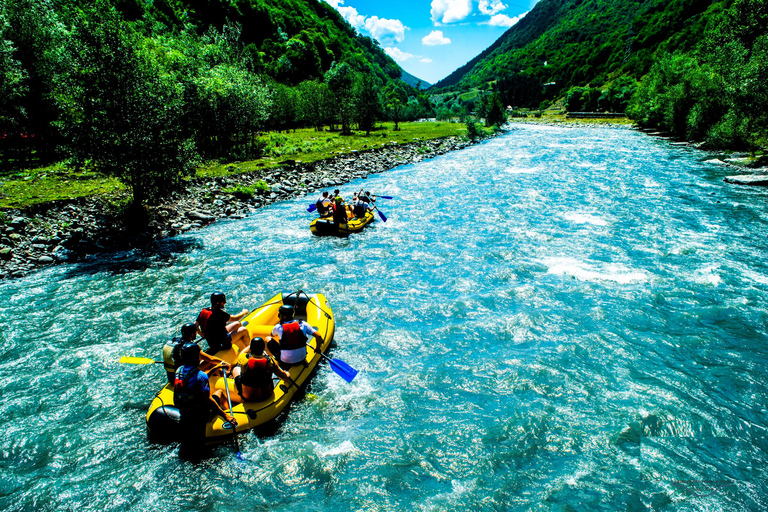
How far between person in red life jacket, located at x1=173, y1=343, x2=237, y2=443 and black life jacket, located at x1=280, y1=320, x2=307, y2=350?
1837 millimetres

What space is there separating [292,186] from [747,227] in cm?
2619

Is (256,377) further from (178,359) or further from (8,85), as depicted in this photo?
(8,85)

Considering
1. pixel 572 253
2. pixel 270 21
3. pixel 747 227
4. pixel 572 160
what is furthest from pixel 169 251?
pixel 270 21

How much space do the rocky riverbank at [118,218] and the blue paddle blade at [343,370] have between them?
44.8ft

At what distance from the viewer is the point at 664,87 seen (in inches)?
2079

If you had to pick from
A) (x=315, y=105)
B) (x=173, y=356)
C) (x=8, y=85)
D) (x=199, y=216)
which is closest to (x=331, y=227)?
(x=199, y=216)

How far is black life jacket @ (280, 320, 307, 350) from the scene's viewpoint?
822 centimetres

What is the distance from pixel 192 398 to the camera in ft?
21.5

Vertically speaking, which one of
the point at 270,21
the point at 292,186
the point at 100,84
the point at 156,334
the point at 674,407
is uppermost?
the point at 270,21

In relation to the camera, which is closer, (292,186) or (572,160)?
(292,186)

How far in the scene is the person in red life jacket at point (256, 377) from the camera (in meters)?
7.10

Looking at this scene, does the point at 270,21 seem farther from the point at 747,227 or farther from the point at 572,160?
the point at 747,227

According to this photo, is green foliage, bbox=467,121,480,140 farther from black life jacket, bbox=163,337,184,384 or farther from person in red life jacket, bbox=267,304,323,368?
black life jacket, bbox=163,337,184,384

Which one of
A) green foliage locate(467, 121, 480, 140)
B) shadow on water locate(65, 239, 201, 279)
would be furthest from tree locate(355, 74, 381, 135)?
shadow on water locate(65, 239, 201, 279)
